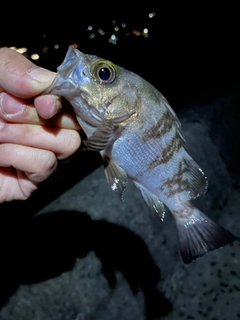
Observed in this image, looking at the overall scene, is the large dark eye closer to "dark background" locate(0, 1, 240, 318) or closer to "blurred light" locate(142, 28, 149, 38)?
"dark background" locate(0, 1, 240, 318)

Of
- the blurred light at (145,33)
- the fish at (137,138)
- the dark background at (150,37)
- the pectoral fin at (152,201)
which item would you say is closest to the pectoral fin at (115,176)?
the fish at (137,138)

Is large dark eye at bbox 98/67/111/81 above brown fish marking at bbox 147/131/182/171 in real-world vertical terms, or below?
above

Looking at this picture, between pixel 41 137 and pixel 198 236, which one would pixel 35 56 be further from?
pixel 198 236

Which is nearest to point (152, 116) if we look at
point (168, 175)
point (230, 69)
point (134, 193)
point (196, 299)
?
point (168, 175)

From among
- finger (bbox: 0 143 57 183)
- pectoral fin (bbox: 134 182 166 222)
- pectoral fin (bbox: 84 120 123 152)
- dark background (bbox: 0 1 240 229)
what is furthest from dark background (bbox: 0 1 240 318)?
pectoral fin (bbox: 84 120 123 152)

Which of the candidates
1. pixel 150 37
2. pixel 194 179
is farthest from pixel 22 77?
pixel 150 37

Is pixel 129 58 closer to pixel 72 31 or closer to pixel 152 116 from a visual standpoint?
pixel 72 31
